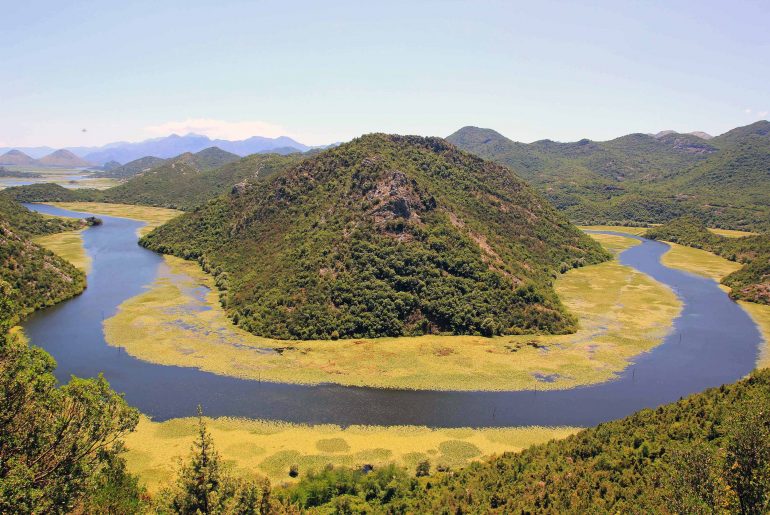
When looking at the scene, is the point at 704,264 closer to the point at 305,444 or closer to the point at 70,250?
the point at 305,444

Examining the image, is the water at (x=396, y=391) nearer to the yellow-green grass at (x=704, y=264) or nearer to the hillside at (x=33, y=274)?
the hillside at (x=33, y=274)

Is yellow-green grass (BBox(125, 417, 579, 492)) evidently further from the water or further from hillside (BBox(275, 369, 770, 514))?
hillside (BBox(275, 369, 770, 514))

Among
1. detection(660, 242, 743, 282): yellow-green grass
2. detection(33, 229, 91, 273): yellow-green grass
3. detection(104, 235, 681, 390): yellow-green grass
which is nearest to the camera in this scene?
detection(104, 235, 681, 390): yellow-green grass

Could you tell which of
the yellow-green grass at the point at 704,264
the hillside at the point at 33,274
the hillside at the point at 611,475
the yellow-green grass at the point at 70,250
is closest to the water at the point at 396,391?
the hillside at the point at 33,274

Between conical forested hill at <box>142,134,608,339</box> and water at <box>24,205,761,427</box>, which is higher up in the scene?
conical forested hill at <box>142,134,608,339</box>

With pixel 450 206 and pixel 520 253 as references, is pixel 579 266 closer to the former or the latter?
pixel 520 253

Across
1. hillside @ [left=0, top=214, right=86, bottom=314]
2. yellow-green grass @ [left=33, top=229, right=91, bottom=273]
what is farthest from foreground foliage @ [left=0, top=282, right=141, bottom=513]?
yellow-green grass @ [left=33, top=229, right=91, bottom=273]

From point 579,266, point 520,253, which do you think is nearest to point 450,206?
point 520,253
